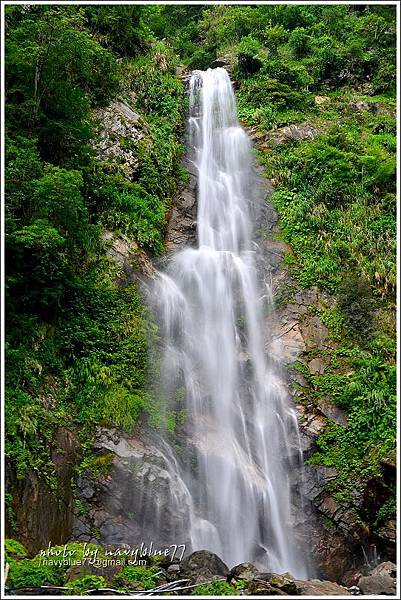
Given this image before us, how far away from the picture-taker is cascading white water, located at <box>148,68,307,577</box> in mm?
10086

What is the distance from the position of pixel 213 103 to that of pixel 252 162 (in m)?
4.39

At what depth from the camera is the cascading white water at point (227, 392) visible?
33.1ft

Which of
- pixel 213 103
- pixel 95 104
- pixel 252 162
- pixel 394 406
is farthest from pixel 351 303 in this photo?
pixel 213 103

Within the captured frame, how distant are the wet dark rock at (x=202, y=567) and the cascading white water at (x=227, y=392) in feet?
6.08

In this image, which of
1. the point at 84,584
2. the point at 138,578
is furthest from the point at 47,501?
the point at 84,584

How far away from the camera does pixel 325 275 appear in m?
15.0

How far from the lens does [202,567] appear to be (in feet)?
24.8

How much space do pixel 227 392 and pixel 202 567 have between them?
5145 millimetres

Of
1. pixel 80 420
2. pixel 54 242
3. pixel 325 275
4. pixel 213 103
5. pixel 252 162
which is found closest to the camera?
pixel 54 242

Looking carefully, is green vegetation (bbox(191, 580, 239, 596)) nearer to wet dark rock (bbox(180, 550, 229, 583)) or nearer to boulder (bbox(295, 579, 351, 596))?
wet dark rock (bbox(180, 550, 229, 583))

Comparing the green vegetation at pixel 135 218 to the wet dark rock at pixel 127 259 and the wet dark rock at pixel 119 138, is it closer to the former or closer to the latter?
the wet dark rock at pixel 119 138

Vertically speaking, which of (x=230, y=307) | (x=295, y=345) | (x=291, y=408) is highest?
(x=230, y=307)

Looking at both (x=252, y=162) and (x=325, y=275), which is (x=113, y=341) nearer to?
(x=325, y=275)

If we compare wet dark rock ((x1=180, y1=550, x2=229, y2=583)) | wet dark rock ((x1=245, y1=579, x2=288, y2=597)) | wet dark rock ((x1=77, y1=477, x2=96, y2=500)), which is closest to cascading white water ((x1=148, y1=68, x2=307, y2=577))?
wet dark rock ((x1=77, y1=477, x2=96, y2=500))
